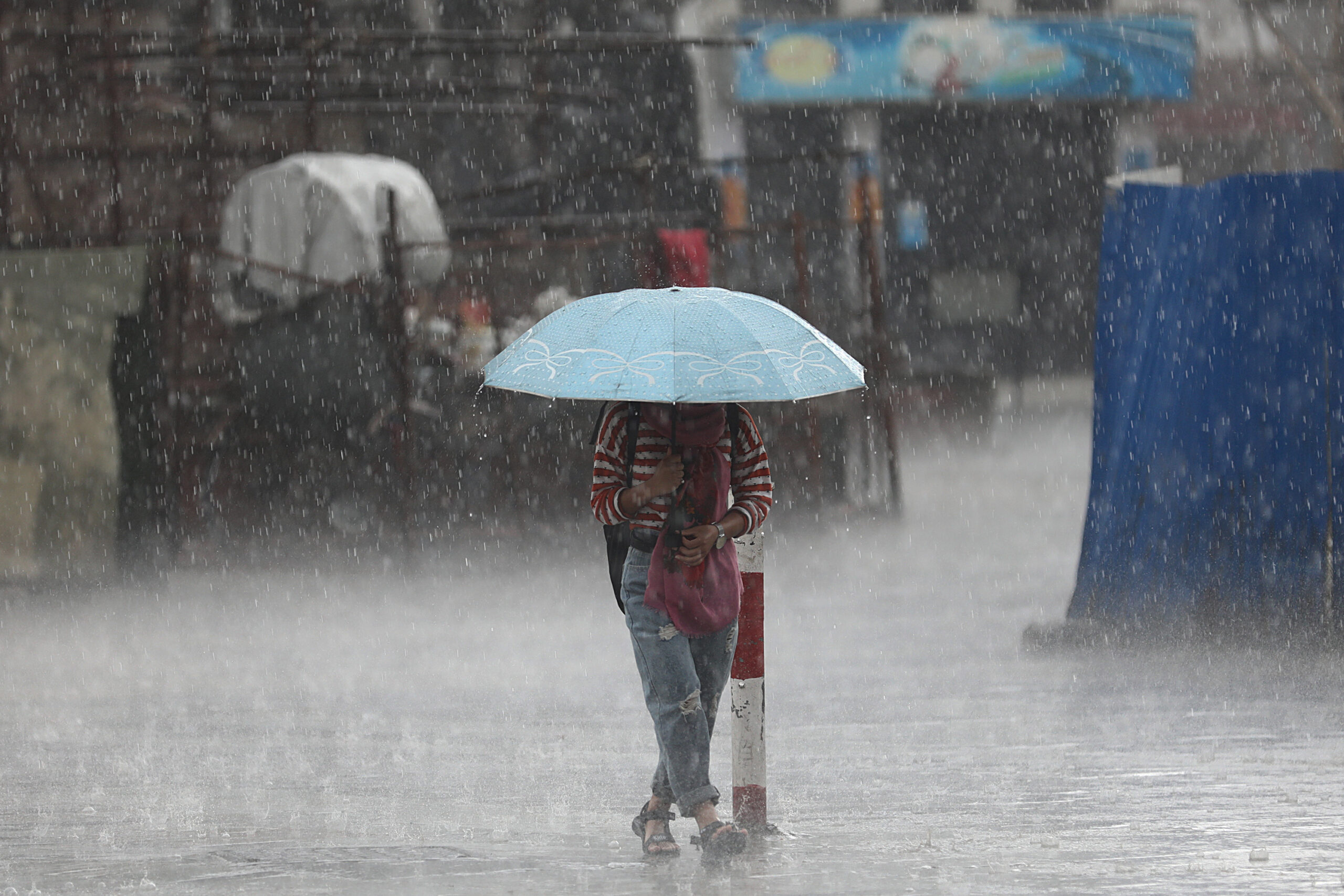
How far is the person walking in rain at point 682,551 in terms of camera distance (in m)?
5.09

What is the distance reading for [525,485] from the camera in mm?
13695

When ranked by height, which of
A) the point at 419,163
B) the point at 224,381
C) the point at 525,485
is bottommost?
the point at 525,485

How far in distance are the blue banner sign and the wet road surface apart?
1682cm

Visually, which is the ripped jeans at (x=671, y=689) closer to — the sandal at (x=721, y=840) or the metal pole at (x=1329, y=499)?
the sandal at (x=721, y=840)

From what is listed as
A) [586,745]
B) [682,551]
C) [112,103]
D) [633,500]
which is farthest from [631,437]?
[112,103]

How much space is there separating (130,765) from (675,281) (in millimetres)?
7186

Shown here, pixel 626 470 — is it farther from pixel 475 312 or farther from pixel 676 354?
pixel 475 312

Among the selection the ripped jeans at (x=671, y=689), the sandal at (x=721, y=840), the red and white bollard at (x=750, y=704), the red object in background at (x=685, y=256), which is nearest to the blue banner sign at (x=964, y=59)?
the red object in background at (x=685, y=256)

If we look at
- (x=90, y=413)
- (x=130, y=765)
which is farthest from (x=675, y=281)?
(x=130, y=765)

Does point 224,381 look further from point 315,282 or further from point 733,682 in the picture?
point 733,682

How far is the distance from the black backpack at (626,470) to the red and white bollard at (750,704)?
0.38m

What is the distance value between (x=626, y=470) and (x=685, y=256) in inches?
334

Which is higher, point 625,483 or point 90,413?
point 625,483

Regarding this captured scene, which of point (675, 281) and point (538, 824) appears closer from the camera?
point (538, 824)
